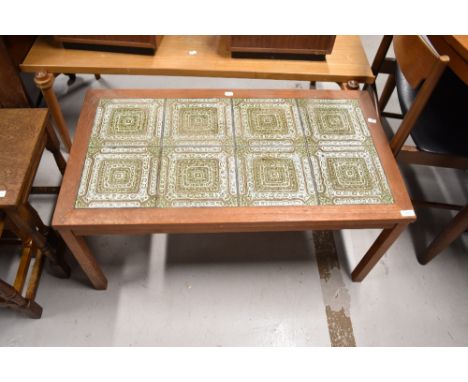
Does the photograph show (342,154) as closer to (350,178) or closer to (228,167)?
(350,178)

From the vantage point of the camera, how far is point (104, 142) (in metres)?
1.33

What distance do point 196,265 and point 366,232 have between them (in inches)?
34.9

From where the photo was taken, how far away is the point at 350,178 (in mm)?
1263

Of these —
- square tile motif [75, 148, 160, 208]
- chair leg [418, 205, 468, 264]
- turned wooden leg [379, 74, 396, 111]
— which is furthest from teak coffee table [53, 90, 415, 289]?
turned wooden leg [379, 74, 396, 111]

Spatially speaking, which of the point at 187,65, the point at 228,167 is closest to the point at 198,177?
the point at 228,167

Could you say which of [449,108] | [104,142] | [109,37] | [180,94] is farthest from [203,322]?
[449,108]

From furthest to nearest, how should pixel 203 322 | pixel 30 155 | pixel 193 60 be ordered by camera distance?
pixel 193 60 → pixel 203 322 → pixel 30 155

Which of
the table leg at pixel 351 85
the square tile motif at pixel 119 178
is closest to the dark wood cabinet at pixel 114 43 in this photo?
the square tile motif at pixel 119 178

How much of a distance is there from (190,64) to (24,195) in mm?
906

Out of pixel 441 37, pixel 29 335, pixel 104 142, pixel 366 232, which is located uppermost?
pixel 441 37

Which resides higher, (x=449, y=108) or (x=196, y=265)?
(x=449, y=108)

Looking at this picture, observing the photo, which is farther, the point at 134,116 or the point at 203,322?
the point at 203,322

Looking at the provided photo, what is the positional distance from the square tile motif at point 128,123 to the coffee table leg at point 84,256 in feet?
1.18

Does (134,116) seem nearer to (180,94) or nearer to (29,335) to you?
(180,94)
